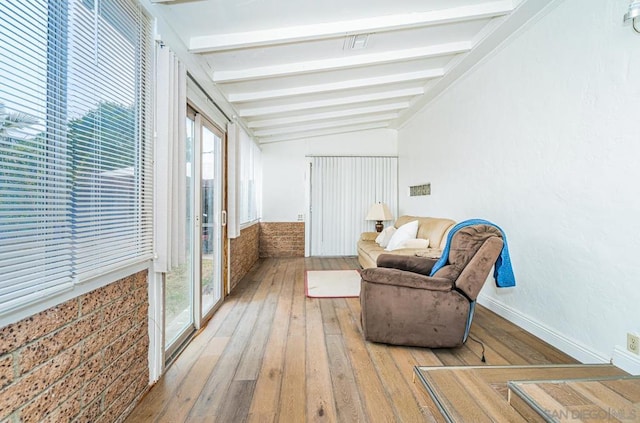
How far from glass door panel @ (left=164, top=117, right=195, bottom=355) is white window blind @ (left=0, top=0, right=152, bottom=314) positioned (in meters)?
0.70

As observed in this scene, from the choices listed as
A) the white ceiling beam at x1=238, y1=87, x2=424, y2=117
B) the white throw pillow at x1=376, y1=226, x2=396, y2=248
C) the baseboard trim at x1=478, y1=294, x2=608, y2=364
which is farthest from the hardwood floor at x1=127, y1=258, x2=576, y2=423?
the white ceiling beam at x1=238, y1=87, x2=424, y2=117

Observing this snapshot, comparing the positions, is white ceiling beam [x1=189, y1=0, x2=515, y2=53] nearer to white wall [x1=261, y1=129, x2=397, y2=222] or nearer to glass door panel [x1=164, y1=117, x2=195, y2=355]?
glass door panel [x1=164, y1=117, x2=195, y2=355]

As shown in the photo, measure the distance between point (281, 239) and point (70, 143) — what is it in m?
5.06

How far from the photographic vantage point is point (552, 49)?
234cm

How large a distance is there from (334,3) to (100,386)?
2.70 metres

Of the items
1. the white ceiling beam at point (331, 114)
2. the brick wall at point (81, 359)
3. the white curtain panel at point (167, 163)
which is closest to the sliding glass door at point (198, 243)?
the white curtain panel at point (167, 163)

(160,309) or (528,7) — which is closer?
(160,309)

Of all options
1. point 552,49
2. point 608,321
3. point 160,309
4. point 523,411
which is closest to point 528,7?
point 552,49

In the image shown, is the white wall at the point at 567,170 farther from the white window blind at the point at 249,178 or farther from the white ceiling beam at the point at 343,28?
the white window blind at the point at 249,178

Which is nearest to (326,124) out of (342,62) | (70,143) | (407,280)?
(342,62)

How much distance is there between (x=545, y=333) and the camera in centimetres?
236

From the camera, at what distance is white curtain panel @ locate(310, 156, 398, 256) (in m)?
6.16

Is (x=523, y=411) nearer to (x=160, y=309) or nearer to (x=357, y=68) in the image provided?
(x=160, y=309)

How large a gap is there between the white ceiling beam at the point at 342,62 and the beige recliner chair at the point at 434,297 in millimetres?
1853
